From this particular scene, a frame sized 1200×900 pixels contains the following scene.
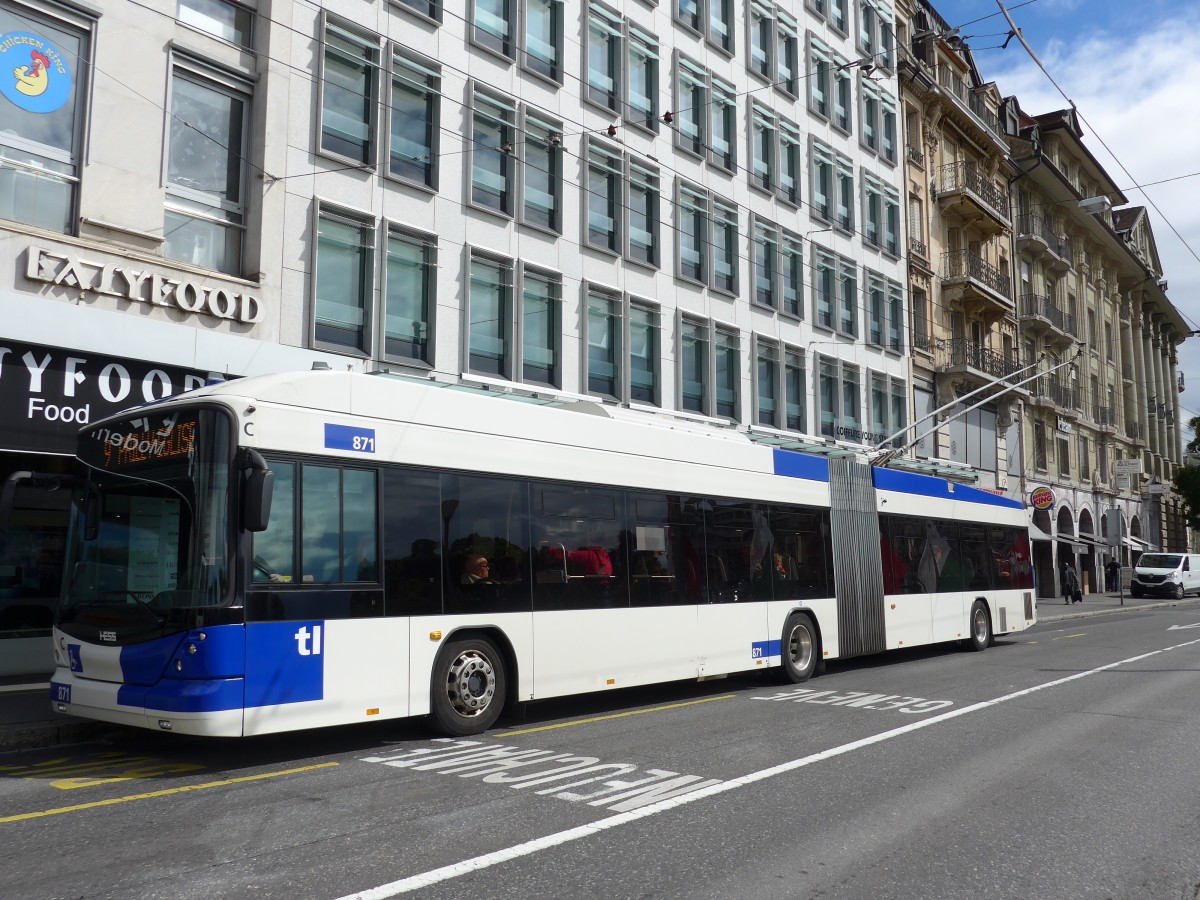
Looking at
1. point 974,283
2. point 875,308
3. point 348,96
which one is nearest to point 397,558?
point 348,96

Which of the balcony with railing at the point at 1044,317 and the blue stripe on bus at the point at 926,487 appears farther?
the balcony with railing at the point at 1044,317

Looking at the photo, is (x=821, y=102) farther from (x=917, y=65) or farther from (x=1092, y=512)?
(x=1092, y=512)

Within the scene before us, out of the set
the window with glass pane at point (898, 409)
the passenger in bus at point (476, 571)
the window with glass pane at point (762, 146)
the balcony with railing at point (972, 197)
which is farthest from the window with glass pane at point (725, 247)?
the passenger in bus at point (476, 571)

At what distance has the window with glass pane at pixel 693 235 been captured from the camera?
25.8m

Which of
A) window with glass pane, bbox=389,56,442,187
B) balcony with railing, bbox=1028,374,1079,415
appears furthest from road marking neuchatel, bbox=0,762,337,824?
balcony with railing, bbox=1028,374,1079,415

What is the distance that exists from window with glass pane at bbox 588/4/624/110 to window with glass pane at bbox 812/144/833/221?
9.39 metres

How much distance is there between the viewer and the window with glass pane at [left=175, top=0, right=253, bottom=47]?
50.7ft

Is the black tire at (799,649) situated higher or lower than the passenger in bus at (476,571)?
lower

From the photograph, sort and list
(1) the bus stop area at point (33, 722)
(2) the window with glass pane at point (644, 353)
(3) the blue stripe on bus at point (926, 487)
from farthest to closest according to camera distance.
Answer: (2) the window with glass pane at point (644, 353), (3) the blue stripe on bus at point (926, 487), (1) the bus stop area at point (33, 722)

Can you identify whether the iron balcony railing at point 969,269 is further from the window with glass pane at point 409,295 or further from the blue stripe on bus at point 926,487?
the window with glass pane at point 409,295

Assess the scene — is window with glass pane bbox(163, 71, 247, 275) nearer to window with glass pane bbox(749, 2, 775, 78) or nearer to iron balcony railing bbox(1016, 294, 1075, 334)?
window with glass pane bbox(749, 2, 775, 78)

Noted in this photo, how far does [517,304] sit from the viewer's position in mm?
20547

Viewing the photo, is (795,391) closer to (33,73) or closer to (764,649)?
(764,649)

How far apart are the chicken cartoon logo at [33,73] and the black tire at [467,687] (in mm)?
9456
